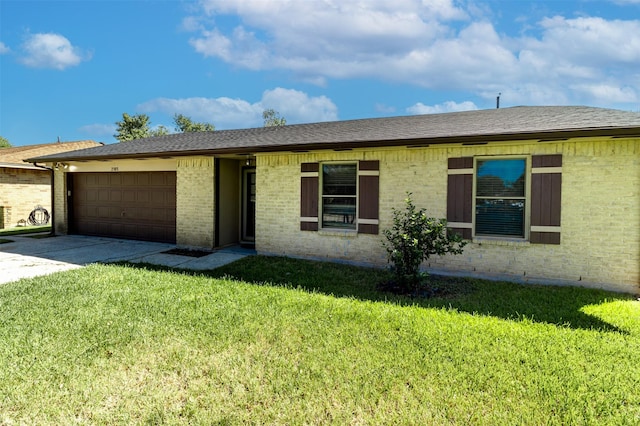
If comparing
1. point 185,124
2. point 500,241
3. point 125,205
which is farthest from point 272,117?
point 500,241

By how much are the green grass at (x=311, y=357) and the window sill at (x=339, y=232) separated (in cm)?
254

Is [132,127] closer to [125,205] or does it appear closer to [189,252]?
[125,205]

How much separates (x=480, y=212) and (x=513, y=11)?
7.38m

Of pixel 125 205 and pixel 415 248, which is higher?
pixel 125 205

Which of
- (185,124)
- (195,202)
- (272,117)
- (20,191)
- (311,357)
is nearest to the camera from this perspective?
(311,357)

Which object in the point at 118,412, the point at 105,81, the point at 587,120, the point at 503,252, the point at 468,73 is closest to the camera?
the point at 118,412

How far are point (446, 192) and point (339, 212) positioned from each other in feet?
8.16

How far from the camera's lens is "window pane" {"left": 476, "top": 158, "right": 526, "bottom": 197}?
659 cm

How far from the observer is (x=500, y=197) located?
6.74 metres

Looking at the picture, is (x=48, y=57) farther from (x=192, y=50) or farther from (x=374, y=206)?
(x=374, y=206)

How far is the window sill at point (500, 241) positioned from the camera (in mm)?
6535

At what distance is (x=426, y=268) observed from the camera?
7.17 meters

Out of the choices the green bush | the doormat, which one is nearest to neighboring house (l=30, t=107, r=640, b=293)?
the doormat

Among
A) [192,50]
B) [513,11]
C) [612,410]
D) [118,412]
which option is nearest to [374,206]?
[612,410]
